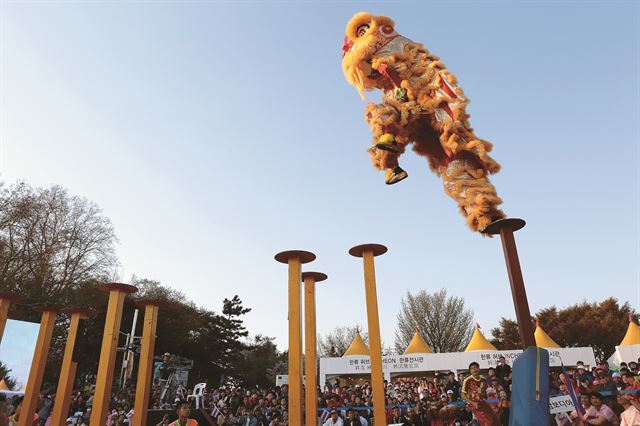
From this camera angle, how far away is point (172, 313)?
28688 millimetres

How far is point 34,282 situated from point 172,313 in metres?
9.33

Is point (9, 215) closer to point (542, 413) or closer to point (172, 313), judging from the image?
point (172, 313)

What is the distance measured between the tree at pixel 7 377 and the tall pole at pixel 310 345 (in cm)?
1563

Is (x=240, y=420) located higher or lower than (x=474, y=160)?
lower

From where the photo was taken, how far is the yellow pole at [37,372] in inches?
307

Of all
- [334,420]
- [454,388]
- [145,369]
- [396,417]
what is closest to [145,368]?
[145,369]

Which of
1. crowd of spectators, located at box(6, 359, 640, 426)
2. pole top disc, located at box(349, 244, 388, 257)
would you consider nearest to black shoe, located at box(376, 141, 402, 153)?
pole top disc, located at box(349, 244, 388, 257)

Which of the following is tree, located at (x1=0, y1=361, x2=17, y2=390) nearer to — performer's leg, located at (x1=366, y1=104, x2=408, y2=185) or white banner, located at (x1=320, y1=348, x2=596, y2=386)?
white banner, located at (x1=320, y1=348, x2=596, y2=386)

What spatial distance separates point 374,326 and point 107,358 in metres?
4.10

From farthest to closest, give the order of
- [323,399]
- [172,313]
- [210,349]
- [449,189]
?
1. [210,349]
2. [172,313]
3. [323,399]
4. [449,189]

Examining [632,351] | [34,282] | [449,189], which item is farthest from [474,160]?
[34,282]

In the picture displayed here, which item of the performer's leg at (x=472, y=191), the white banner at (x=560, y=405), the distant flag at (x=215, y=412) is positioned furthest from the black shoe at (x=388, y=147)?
the distant flag at (x=215, y=412)

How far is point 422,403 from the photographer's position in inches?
398

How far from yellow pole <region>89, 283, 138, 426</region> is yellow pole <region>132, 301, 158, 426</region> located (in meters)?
0.64
